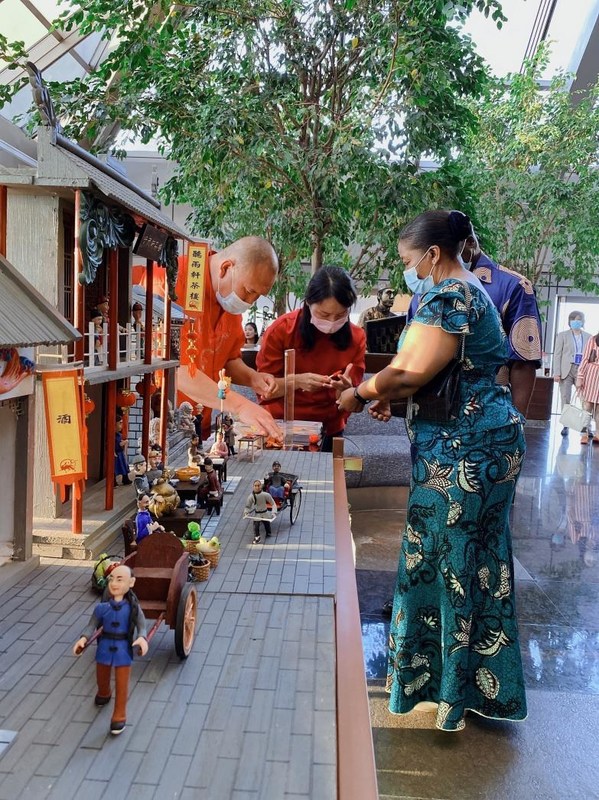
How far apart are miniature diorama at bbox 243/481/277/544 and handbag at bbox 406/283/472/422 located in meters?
0.93

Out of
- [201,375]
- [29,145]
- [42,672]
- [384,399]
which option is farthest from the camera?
[201,375]

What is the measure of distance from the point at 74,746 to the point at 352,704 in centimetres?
71

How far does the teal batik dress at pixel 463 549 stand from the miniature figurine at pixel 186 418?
209cm

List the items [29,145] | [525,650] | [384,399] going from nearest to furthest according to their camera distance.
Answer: [384,399]
[29,145]
[525,650]

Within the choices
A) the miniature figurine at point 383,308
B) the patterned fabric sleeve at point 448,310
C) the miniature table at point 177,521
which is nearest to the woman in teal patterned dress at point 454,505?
the patterned fabric sleeve at point 448,310

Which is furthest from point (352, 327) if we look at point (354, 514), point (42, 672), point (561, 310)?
point (561, 310)

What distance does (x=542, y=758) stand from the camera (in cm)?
297

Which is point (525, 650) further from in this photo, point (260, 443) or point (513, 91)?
point (513, 91)

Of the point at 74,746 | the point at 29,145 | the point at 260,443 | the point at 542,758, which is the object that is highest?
the point at 29,145

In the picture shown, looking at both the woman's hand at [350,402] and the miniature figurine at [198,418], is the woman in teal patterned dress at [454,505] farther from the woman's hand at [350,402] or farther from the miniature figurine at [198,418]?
the miniature figurine at [198,418]

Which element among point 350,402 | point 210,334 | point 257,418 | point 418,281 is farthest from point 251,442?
point 418,281

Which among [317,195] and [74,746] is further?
[317,195]

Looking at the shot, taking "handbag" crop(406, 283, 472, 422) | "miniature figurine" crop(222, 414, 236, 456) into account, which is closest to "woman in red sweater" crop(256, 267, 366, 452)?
"miniature figurine" crop(222, 414, 236, 456)

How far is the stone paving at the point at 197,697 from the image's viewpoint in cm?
164
